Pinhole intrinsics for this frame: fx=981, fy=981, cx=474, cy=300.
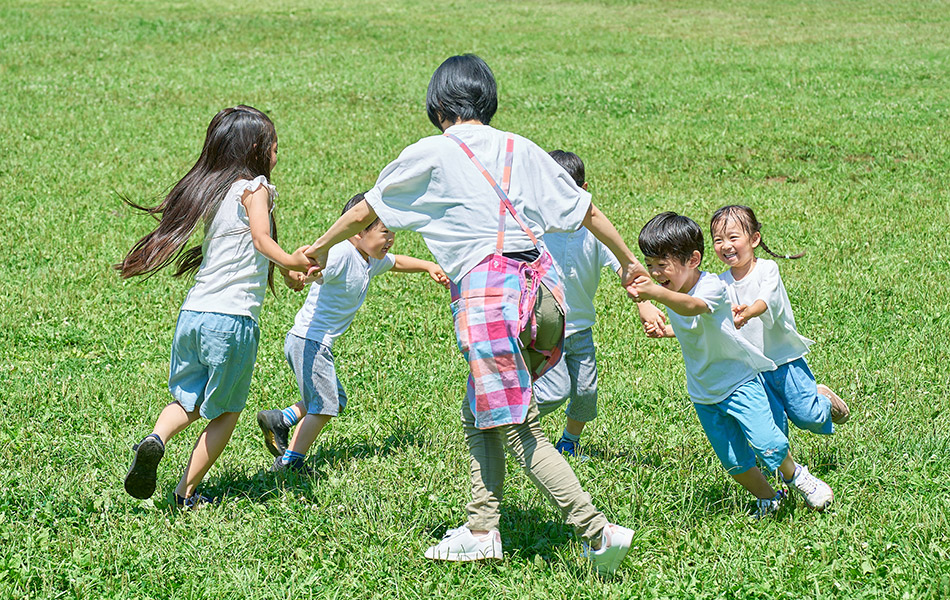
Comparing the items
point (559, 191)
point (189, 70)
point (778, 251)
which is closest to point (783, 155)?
point (778, 251)

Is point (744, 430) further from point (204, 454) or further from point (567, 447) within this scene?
point (204, 454)

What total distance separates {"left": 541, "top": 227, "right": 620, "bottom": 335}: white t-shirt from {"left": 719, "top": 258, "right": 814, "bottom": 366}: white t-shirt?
76 cm

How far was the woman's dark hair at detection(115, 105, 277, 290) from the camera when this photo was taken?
4.48 m

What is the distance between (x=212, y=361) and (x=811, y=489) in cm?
275

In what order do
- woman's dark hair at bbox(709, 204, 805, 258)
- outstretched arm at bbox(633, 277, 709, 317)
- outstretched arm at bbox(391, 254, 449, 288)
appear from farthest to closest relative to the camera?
outstretched arm at bbox(391, 254, 449, 288)
woman's dark hair at bbox(709, 204, 805, 258)
outstretched arm at bbox(633, 277, 709, 317)

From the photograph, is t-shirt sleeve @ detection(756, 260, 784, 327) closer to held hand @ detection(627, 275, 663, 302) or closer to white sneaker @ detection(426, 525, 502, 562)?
held hand @ detection(627, 275, 663, 302)

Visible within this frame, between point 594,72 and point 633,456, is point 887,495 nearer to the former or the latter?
point 633,456

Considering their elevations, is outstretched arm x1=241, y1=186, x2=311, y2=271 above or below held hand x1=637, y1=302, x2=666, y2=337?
above

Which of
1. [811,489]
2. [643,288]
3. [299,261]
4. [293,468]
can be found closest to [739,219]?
[643,288]

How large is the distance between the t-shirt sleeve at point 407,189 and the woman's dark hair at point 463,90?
0.18 m

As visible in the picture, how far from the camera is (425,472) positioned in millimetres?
4887

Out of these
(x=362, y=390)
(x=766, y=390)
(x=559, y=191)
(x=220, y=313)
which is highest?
(x=559, y=191)

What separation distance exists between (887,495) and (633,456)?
1.26m

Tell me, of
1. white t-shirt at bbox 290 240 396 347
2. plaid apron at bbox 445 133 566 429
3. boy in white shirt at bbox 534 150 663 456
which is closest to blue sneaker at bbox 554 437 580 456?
boy in white shirt at bbox 534 150 663 456
